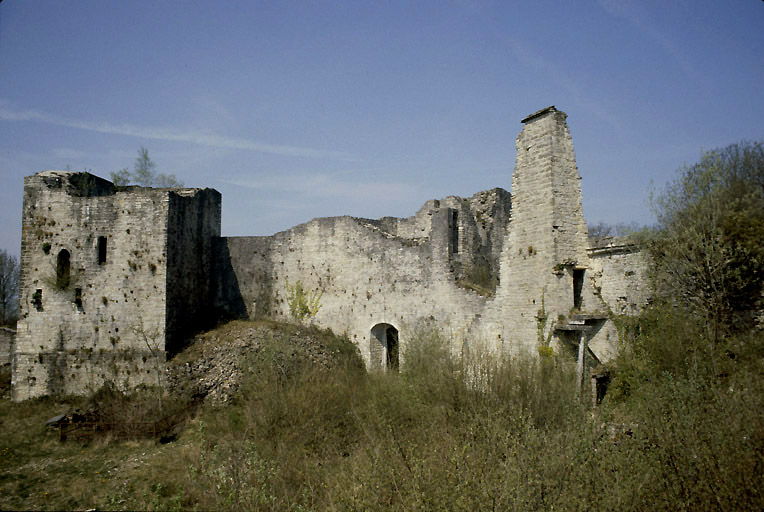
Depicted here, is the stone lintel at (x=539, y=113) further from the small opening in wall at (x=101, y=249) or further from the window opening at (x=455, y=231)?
the small opening in wall at (x=101, y=249)

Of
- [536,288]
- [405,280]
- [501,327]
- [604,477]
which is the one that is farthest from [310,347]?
[604,477]

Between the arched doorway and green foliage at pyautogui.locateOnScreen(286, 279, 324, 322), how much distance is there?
2.43m

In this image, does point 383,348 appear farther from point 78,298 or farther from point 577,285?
point 78,298

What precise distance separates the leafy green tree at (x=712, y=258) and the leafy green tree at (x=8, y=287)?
1180 inches

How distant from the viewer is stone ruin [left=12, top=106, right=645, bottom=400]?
10.5 m

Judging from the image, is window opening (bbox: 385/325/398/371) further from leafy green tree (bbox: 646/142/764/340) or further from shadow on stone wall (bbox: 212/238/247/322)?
leafy green tree (bbox: 646/142/764/340)

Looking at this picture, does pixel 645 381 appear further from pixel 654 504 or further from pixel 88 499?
pixel 88 499

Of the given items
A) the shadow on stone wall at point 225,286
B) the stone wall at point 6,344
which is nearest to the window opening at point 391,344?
the shadow on stone wall at point 225,286

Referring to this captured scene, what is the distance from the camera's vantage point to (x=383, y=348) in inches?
606

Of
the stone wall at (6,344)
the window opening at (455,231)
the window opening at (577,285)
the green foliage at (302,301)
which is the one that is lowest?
the stone wall at (6,344)

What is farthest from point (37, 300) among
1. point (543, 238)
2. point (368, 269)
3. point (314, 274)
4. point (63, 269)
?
point (543, 238)

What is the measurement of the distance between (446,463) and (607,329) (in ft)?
20.4

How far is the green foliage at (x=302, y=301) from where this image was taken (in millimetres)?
16453

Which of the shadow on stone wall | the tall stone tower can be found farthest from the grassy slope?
the shadow on stone wall
